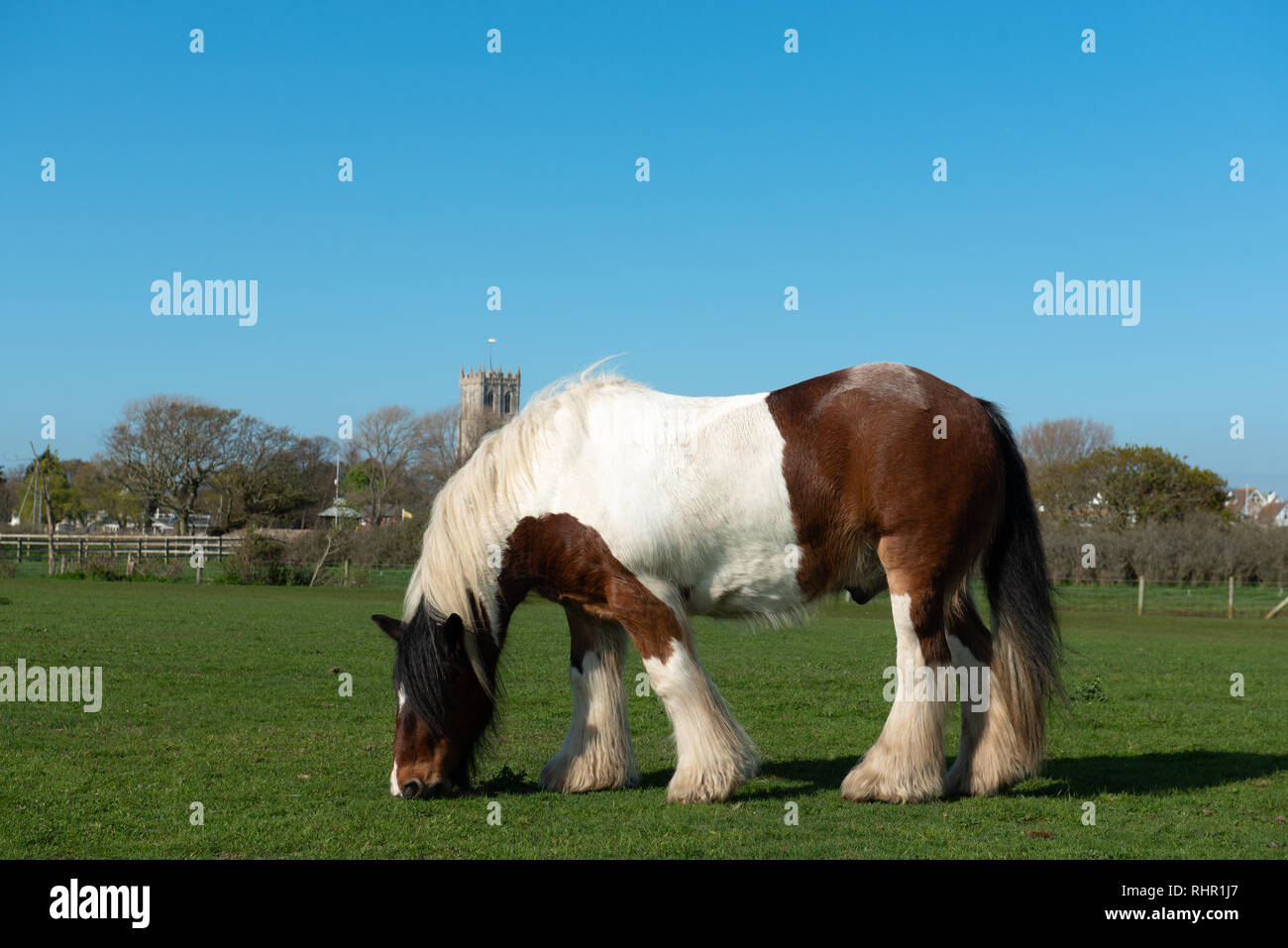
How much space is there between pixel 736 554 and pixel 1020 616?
76.6 inches

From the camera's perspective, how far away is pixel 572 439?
6758mm

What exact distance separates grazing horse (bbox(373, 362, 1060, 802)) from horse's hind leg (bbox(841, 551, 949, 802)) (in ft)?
0.04

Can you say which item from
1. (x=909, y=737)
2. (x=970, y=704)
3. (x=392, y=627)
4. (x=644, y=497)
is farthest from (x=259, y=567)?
(x=909, y=737)

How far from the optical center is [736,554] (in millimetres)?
6578

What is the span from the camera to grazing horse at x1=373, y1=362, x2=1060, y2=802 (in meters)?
6.46

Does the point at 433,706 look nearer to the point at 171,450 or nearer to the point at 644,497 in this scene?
the point at 644,497

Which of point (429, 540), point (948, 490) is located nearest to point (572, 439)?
point (429, 540)

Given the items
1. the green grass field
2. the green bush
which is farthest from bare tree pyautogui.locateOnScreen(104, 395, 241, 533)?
the green grass field

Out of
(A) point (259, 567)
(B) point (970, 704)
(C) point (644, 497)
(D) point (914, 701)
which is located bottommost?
(B) point (970, 704)

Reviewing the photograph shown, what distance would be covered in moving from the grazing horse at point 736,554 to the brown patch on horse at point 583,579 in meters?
0.01
